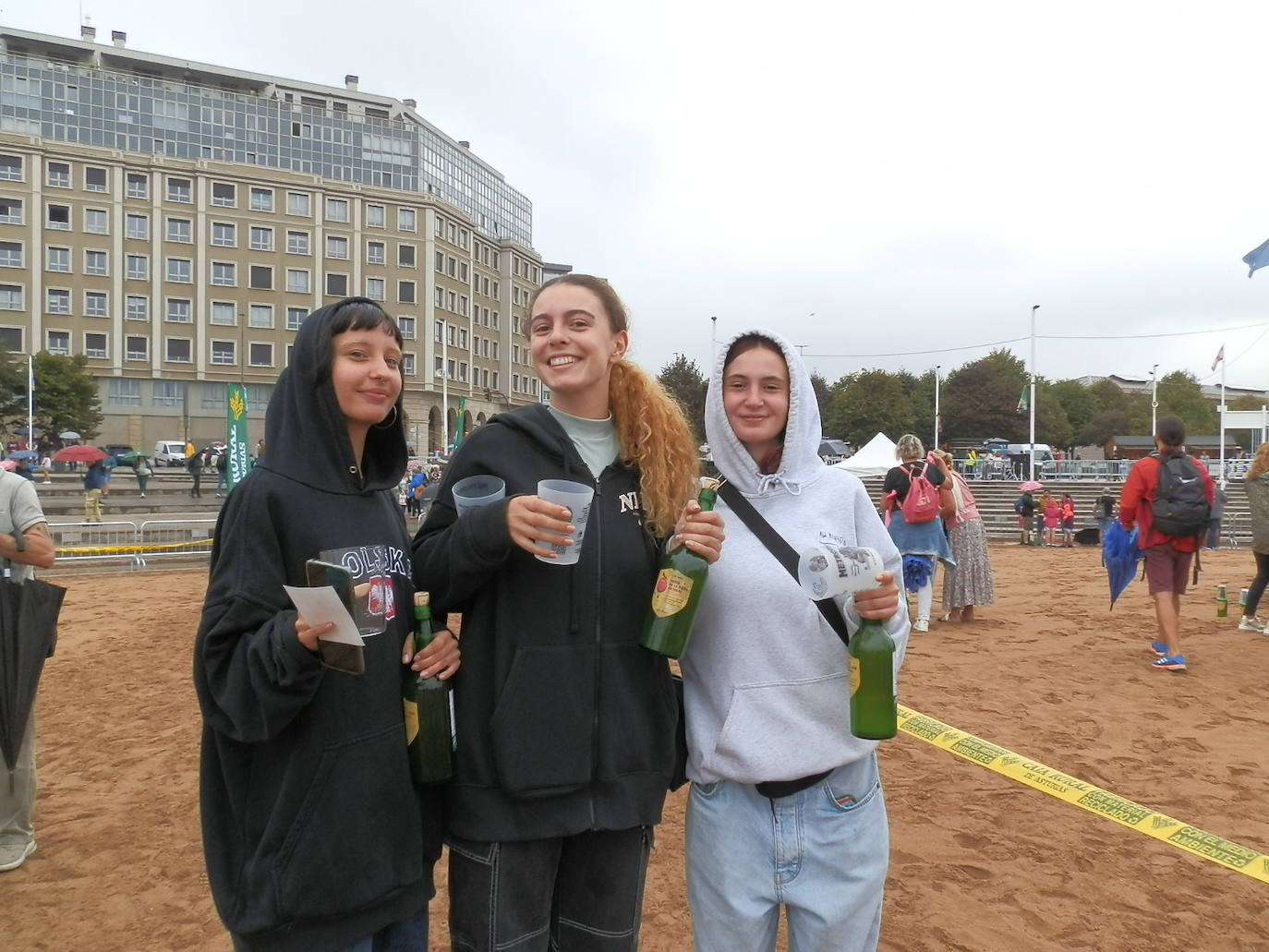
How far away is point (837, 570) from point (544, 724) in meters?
0.76

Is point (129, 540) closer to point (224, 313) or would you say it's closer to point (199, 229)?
point (224, 313)

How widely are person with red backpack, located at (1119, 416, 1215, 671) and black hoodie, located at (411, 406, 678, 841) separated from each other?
6.47 meters

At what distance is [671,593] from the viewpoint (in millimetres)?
1917

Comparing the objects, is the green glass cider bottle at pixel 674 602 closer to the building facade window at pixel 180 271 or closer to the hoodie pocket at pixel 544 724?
the hoodie pocket at pixel 544 724

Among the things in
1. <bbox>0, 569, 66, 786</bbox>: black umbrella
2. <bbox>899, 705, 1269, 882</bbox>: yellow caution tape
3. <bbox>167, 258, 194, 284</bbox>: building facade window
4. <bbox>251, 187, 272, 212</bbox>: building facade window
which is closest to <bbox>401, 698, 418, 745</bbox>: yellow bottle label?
<bbox>0, 569, 66, 786</bbox>: black umbrella

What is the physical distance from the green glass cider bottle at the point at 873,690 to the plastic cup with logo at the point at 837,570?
12 centimetres

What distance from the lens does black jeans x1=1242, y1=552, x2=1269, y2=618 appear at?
840 cm

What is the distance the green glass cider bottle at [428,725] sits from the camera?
1.89 metres

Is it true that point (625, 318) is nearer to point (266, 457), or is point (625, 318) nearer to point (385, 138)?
point (266, 457)

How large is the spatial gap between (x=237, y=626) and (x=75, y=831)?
3733 mm

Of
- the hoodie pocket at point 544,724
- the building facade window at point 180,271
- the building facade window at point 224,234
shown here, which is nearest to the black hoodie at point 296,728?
the hoodie pocket at point 544,724

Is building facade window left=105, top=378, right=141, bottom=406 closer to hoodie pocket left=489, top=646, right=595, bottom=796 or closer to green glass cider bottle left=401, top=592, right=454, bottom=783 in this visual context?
green glass cider bottle left=401, top=592, right=454, bottom=783

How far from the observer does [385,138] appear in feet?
200

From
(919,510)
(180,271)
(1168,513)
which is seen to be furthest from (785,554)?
(180,271)
